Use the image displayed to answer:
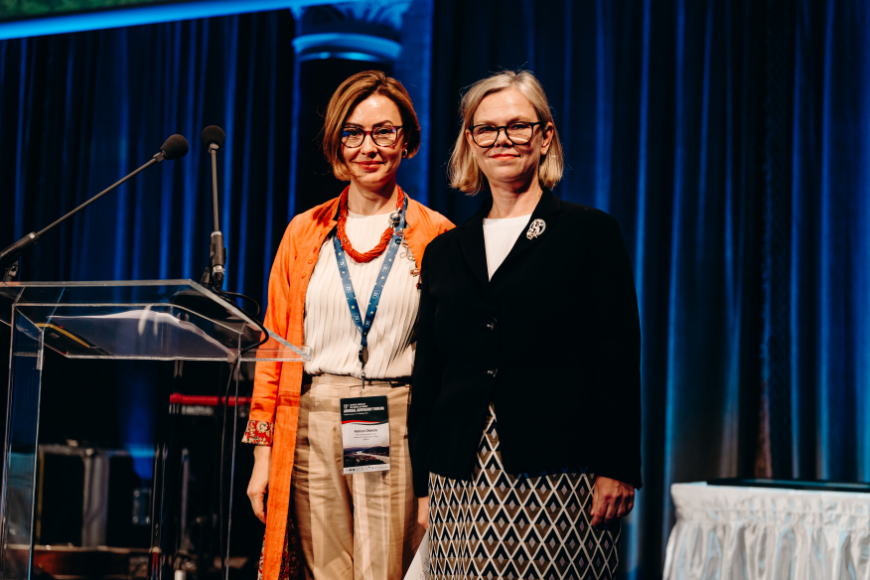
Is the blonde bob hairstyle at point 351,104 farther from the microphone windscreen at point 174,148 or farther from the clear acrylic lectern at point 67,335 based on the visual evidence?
the clear acrylic lectern at point 67,335

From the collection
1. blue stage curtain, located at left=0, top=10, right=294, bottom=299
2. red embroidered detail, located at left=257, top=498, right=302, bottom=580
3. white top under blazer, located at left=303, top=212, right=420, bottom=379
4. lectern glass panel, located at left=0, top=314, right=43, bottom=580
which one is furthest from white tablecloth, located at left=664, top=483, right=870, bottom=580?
blue stage curtain, located at left=0, top=10, right=294, bottom=299

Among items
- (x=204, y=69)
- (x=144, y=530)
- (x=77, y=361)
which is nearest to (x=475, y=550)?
(x=144, y=530)

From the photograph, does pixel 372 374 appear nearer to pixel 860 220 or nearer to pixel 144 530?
pixel 144 530

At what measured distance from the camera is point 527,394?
162cm

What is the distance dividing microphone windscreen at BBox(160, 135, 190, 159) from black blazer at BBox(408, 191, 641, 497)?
0.73 meters

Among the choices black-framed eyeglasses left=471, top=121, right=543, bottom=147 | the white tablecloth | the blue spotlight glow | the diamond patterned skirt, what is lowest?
the white tablecloth

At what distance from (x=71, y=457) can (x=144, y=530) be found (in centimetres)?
65

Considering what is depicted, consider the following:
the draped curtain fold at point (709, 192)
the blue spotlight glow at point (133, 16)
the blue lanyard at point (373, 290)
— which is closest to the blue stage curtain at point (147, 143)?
the draped curtain fold at point (709, 192)

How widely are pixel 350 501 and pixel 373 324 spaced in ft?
1.52

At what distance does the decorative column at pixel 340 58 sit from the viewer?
388 centimetres

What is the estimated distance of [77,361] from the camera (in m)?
1.53

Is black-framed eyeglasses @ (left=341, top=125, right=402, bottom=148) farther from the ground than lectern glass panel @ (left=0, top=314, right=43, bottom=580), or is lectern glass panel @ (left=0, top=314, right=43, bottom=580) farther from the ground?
black-framed eyeglasses @ (left=341, top=125, right=402, bottom=148)

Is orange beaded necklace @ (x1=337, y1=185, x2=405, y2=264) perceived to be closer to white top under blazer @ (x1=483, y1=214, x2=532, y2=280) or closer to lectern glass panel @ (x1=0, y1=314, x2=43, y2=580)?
white top under blazer @ (x1=483, y1=214, x2=532, y2=280)

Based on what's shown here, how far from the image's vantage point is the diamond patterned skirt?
1567 mm
